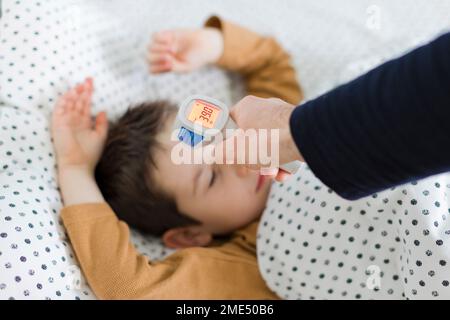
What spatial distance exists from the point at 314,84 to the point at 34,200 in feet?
1.76


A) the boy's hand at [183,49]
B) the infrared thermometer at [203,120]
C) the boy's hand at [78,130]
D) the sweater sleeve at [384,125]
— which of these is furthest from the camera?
the boy's hand at [183,49]

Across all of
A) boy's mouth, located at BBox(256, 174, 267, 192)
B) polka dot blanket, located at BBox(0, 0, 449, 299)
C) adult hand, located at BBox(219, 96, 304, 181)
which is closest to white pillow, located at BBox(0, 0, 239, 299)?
polka dot blanket, located at BBox(0, 0, 449, 299)

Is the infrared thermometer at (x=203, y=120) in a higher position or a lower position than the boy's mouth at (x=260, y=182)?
higher

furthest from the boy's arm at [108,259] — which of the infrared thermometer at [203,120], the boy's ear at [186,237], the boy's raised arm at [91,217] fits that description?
the infrared thermometer at [203,120]

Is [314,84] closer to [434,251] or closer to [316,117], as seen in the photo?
[434,251]

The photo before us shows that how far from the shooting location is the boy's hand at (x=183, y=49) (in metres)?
0.99

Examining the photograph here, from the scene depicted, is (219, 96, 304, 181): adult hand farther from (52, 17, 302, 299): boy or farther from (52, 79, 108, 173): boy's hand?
(52, 79, 108, 173): boy's hand

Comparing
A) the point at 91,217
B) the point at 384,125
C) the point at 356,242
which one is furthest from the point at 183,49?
the point at 384,125

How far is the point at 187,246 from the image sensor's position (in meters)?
0.94

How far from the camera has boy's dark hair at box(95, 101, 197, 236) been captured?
2.93 ft

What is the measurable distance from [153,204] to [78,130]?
162 millimetres

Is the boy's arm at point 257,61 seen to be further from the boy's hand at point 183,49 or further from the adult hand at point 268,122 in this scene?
the adult hand at point 268,122

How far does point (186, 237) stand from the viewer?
94 cm

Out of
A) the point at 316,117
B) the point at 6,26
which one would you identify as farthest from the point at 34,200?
the point at 316,117
